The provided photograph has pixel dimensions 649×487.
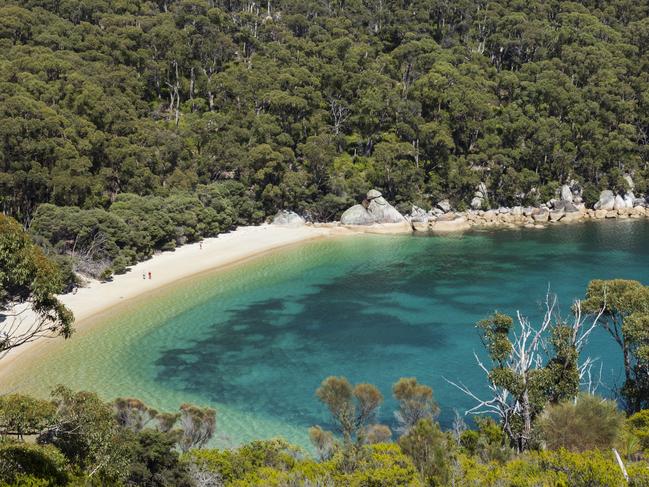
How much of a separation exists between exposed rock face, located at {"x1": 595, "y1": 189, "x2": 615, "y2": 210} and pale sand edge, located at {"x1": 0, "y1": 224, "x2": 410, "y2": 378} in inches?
1050

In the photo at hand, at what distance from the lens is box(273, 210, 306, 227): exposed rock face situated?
6053 cm

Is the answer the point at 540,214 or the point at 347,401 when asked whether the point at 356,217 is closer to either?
the point at 540,214

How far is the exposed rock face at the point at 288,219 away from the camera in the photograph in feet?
199

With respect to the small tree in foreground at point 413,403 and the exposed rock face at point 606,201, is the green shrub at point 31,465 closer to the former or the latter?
the small tree in foreground at point 413,403

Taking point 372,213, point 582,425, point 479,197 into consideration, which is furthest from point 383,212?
point 582,425

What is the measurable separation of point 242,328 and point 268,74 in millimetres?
52178

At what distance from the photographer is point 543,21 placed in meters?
93.4

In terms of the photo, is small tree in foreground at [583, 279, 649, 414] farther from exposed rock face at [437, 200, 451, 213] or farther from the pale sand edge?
exposed rock face at [437, 200, 451, 213]

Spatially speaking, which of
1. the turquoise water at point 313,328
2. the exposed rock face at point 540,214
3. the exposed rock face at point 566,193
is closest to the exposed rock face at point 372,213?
the turquoise water at point 313,328

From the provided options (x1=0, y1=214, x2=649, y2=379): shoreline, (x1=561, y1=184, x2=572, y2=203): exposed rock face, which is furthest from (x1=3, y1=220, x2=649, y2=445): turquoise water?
(x1=561, y1=184, x2=572, y2=203): exposed rock face

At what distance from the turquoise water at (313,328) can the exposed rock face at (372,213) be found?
789cm

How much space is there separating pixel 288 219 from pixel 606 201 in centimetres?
4086

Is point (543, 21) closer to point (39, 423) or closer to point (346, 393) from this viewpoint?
point (346, 393)

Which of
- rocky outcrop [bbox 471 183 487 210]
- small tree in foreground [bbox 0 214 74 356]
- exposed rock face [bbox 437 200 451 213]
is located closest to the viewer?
small tree in foreground [bbox 0 214 74 356]
